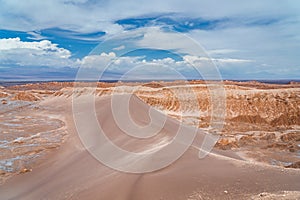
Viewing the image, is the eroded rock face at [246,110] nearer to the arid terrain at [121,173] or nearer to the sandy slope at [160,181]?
the arid terrain at [121,173]

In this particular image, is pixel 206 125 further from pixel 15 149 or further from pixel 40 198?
pixel 40 198

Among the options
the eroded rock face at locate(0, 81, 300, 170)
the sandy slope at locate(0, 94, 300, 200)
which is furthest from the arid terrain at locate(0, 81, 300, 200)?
the eroded rock face at locate(0, 81, 300, 170)

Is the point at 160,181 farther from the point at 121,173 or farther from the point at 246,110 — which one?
the point at 246,110

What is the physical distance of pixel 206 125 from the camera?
52.7 feet

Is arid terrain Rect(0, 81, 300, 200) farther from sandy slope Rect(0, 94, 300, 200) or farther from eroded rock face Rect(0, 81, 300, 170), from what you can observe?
eroded rock face Rect(0, 81, 300, 170)

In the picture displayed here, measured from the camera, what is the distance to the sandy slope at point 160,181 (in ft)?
11.9

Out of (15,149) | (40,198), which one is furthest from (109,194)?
(15,149)

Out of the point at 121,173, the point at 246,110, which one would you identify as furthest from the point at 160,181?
the point at 246,110

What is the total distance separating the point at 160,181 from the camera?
3.93 metres

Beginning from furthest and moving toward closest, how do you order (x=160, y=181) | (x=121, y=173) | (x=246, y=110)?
(x=246, y=110)
(x=121, y=173)
(x=160, y=181)

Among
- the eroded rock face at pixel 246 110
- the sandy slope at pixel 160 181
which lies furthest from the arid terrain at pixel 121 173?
the eroded rock face at pixel 246 110

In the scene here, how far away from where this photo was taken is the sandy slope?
11.9 feet

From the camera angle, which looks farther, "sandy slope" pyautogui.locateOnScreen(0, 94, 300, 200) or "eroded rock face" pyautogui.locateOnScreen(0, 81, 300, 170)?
"eroded rock face" pyautogui.locateOnScreen(0, 81, 300, 170)

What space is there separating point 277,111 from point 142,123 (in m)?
14.7
